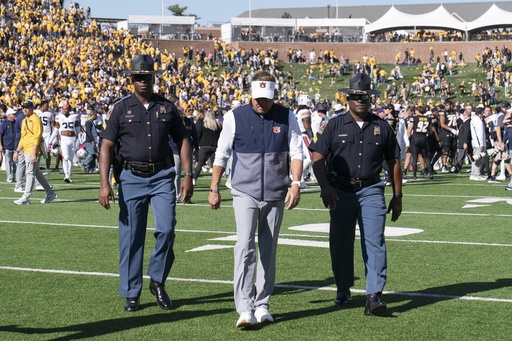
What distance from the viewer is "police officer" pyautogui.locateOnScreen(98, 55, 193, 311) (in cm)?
792

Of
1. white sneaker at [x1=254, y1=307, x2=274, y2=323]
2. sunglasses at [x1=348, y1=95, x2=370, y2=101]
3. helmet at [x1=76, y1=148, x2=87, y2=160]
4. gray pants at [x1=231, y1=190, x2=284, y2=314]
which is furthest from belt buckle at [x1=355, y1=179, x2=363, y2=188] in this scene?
helmet at [x1=76, y1=148, x2=87, y2=160]

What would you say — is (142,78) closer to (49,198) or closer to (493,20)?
(49,198)

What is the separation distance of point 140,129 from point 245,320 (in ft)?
6.19

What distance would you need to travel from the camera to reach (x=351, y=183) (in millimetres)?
7945

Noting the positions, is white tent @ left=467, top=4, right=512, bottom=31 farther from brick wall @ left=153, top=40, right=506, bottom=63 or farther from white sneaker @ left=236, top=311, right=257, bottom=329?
white sneaker @ left=236, top=311, right=257, bottom=329

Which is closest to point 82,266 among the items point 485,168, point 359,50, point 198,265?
point 198,265

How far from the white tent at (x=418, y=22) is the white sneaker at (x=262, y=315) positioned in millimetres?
71815

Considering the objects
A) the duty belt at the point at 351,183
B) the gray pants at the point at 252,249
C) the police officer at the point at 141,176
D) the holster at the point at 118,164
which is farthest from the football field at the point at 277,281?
the holster at the point at 118,164

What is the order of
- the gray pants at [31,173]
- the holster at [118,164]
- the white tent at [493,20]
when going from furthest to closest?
1. the white tent at [493,20]
2. the gray pants at [31,173]
3. the holster at [118,164]

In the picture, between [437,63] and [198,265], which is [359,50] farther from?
[198,265]

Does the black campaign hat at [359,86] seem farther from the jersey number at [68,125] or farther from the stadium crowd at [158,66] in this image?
the stadium crowd at [158,66]

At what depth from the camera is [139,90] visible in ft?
26.5

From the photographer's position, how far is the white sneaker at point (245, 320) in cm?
701

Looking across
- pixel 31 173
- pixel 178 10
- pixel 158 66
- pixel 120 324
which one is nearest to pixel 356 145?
pixel 120 324
